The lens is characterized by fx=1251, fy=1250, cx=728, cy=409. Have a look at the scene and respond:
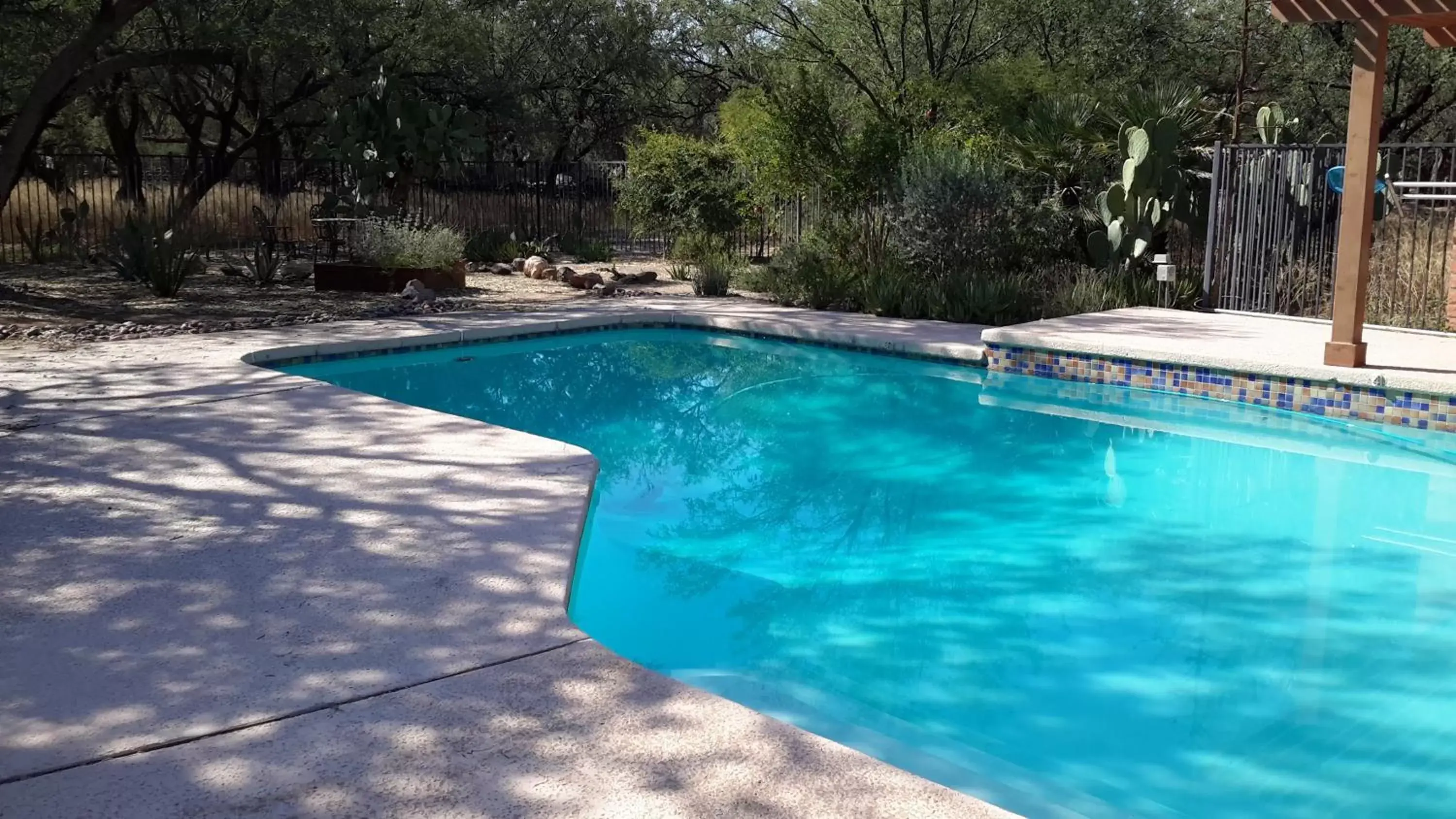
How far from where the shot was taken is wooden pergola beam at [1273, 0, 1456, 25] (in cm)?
786

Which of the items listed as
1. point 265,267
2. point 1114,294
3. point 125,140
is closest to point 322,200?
point 125,140

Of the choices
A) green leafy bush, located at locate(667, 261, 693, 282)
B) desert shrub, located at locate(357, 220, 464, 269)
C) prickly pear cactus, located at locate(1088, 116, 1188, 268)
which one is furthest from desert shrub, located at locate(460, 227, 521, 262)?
prickly pear cactus, located at locate(1088, 116, 1188, 268)

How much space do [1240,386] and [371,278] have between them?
9347 millimetres

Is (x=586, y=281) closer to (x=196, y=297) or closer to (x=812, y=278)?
(x=812, y=278)

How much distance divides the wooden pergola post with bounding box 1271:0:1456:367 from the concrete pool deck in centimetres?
545

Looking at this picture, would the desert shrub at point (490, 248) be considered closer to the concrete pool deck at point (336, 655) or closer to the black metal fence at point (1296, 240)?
the black metal fence at point (1296, 240)

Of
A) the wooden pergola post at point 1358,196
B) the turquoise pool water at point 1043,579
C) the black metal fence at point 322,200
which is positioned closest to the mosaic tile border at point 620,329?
the turquoise pool water at point 1043,579

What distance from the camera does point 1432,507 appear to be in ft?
21.6

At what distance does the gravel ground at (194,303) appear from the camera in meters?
10.8

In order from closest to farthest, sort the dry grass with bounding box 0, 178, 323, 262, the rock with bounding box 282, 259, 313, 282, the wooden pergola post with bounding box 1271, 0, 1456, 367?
the wooden pergola post with bounding box 1271, 0, 1456, 367 < the rock with bounding box 282, 259, 313, 282 < the dry grass with bounding box 0, 178, 323, 262

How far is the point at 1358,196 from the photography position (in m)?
8.30

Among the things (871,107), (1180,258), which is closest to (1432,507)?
(1180,258)

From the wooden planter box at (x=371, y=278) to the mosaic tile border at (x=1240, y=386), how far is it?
6.89 metres

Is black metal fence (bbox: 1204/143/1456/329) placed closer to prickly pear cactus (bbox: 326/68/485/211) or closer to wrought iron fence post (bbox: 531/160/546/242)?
prickly pear cactus (bbox: 326/68/485/211)
